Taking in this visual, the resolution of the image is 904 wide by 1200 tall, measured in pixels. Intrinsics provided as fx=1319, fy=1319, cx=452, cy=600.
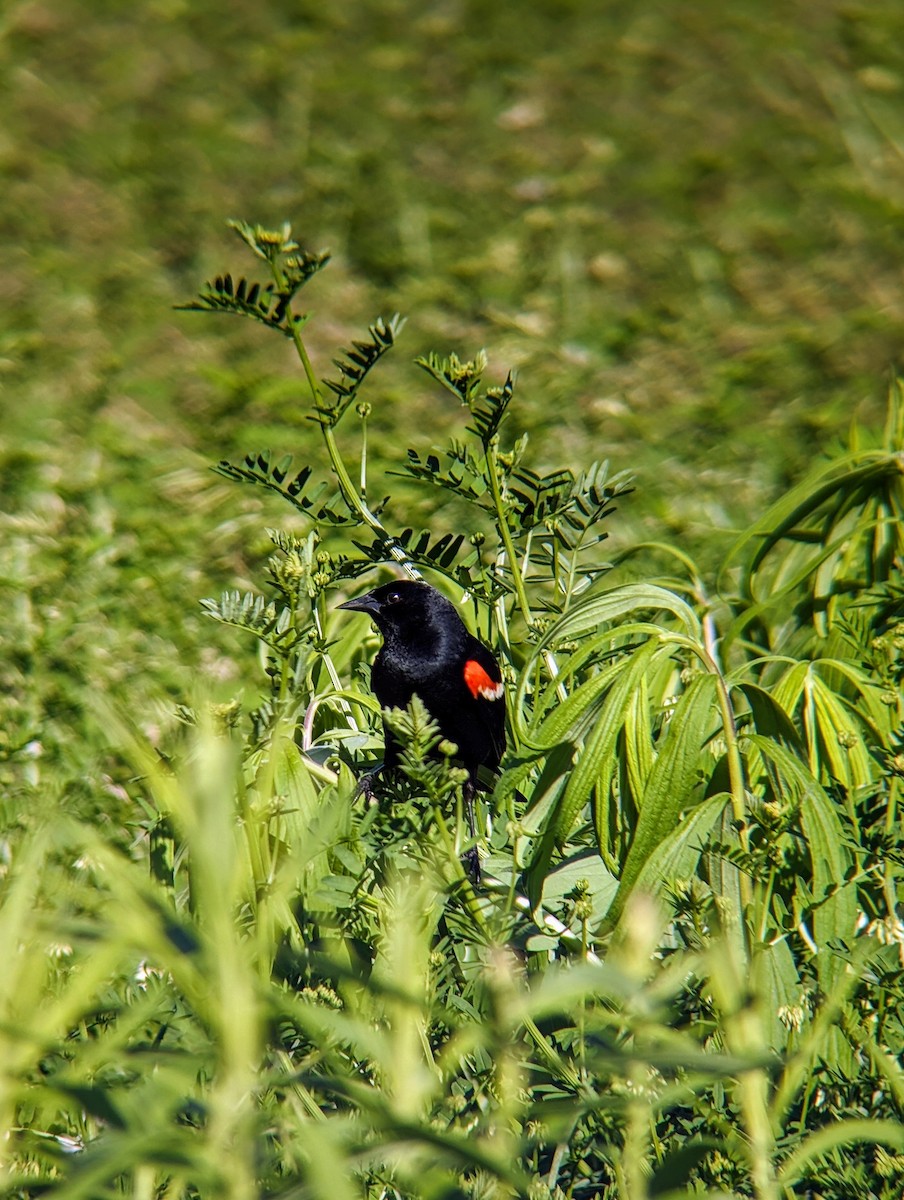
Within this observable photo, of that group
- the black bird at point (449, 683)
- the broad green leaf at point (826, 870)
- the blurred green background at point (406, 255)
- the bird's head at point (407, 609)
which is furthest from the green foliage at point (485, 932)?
the blurred green background at point (406, 255)

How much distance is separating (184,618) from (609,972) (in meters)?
3.13

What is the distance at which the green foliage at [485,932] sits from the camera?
1.27 metres

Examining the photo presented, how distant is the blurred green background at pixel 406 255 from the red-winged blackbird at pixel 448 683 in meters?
1.14

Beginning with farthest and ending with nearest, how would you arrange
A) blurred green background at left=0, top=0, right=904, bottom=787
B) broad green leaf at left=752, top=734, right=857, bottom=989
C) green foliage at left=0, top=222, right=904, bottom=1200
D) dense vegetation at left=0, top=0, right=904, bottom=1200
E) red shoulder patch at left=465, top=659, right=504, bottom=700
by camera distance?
blurred green background at left=0, top=0, right=904, bottom=787 < red shoulder patch at left=465, top=659, right=504, bottom=700 < broad green leaf at left=752, top=734, right=857, bottom=989 < dense vegetation at left=0, top=0, right=904, bottom=1200 < green foliage at left=0, top=222, right=904, bottom=1200

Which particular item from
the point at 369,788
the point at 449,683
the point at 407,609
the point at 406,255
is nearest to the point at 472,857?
the point at 369,788

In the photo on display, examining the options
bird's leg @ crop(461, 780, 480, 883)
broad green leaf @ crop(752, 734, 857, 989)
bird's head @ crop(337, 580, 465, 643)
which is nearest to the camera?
broad green leaf @ crop(752, 734, 857, 989)

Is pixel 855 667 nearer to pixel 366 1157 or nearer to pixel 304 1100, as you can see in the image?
pixel 304 1100

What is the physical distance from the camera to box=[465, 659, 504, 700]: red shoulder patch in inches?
91.8

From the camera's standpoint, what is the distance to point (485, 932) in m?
1.65

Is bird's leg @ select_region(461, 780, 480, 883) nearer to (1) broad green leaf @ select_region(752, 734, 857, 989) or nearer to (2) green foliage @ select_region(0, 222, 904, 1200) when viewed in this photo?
(2) green foliage @ select_region(0, 222, 904, 1200)

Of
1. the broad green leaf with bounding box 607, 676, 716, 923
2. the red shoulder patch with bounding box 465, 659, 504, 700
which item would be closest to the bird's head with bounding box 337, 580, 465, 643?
the red shoulder patch with bounding box 465, 659, 504, 700

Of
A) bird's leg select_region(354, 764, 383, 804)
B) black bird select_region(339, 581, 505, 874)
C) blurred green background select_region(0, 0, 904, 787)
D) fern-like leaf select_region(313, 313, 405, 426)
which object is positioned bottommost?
blurred green background select_region(0, 0, 904, 787)

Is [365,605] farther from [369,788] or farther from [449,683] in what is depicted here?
[369,788]

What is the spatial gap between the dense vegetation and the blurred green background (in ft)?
0.11
